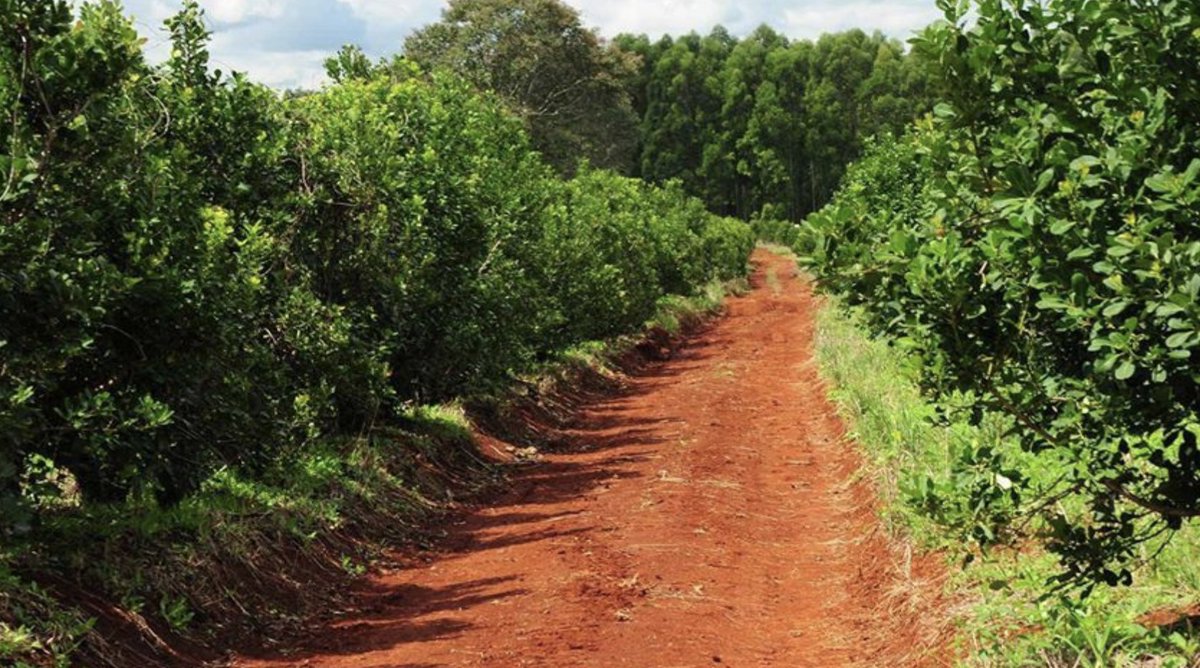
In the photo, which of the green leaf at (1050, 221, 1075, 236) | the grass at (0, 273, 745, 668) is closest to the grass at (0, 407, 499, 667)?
the grass at (0, 273, 745, 668)

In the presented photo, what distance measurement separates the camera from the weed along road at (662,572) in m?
7.02

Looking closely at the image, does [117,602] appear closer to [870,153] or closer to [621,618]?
[621,618]

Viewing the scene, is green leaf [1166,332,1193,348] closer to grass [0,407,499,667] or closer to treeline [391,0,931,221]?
grass [0,407,499,667]

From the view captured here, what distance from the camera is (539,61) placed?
139 feet

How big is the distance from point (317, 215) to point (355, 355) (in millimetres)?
1503

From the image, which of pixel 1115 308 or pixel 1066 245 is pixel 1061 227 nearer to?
pixel 1066 245

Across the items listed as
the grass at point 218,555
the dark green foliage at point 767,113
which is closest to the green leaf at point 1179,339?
the grass at point 218,555

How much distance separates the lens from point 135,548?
7445mm

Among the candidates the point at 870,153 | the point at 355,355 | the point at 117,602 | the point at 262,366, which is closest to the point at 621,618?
the point at 117,602

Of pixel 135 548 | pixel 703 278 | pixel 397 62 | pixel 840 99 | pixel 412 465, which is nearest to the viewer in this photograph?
pixel 135 548

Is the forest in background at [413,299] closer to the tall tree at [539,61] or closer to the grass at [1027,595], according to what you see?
the grass at [1027,595]

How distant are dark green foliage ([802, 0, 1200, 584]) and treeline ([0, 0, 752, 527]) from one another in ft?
14.0

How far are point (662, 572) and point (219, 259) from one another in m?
3.82

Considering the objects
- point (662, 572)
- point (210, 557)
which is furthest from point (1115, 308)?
point (210, 557)
